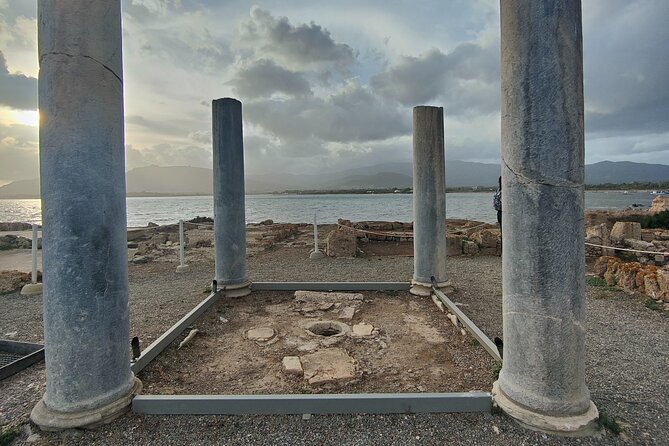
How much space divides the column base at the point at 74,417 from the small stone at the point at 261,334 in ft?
6.62

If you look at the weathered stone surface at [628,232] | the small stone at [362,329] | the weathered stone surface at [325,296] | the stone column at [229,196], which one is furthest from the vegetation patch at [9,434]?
the weathered stone surface at [628,232]

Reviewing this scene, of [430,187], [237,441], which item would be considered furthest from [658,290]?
[237,441]

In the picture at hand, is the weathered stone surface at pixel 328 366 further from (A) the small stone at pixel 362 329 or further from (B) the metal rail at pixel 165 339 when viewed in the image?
(B) the metal rail at pixel 165 339

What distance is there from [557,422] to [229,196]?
5636 mm

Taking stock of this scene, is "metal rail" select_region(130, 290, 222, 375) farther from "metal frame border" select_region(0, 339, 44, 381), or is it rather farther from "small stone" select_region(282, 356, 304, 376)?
"small stone" select_region(282, 356, 304, 376)

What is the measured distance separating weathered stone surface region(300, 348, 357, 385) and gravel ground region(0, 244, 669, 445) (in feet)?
2.37

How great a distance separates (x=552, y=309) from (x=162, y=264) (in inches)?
406

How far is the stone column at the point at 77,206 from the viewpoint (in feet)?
9.69

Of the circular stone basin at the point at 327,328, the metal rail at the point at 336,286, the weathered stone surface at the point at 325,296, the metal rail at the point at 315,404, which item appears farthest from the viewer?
the metal rail at the point at 336,286

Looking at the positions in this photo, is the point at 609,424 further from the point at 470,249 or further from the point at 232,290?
the point at 470,249

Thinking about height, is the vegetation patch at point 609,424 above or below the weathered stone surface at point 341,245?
below

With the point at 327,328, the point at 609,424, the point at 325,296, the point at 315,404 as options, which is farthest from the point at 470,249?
the point at 315,404

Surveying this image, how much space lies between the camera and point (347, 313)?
5953 mm

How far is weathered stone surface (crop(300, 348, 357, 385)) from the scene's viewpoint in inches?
152
